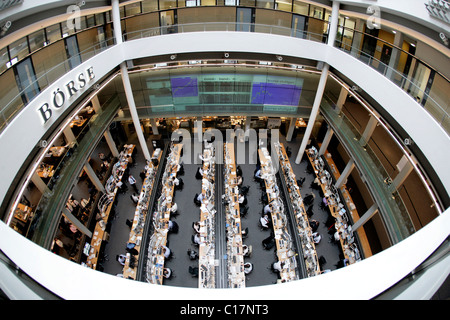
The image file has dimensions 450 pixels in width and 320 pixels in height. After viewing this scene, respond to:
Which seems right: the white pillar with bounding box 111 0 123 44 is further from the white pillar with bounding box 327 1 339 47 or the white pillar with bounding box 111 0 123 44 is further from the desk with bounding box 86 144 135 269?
the white pillar with bounding box 327 1 339 47

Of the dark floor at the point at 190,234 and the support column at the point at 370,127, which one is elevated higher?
the support column at the point at 370,127

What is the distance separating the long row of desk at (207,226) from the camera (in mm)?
9344

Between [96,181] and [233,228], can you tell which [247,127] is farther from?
[96,181]

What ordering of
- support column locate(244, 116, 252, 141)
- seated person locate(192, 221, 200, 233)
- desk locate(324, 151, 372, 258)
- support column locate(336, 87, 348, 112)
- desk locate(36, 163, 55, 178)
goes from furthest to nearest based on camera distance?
1. support column locate(244, 116, 252, 141)
2. support column locate(336, 87, 348, 112)
3. desk locate(36, 163, 55, 178)
4. seated person locate(192, 221, 200, 233)
5. desk locate(324, 151, 372, 258)

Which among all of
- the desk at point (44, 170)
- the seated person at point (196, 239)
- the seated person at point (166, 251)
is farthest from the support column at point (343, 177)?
the desk at point (44, 170)

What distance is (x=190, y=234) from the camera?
11125 mm

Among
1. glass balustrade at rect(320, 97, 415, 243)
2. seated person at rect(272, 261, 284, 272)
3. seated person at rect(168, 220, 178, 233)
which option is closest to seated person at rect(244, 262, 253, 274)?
seated person at rect(272, 261, 284, 272)

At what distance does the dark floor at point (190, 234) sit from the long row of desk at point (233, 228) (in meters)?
0.56

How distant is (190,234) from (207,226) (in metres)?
0.95

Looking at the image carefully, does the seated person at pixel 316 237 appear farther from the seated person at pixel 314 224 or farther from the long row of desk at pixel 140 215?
the long row of desk at pixel 140 215

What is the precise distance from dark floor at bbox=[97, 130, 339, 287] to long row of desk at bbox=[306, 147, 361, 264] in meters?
0.47

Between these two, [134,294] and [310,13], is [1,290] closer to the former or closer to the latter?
[134,294]

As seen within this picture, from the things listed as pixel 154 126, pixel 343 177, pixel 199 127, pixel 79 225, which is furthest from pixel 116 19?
pixel 343 177

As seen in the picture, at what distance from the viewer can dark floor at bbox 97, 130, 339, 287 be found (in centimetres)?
994
